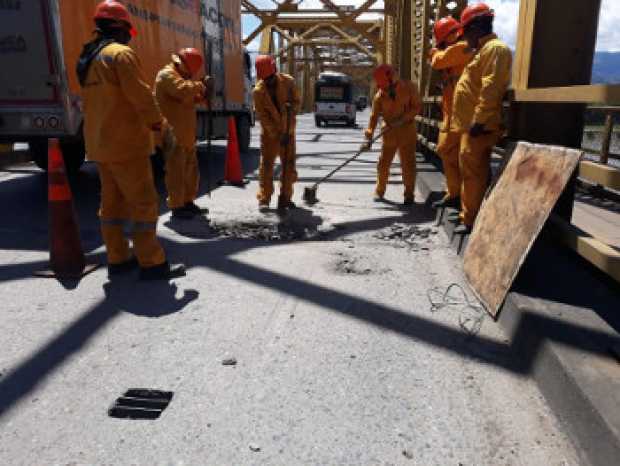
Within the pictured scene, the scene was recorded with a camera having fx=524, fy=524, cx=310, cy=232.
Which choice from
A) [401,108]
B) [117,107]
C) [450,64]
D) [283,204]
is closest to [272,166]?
[283,204]

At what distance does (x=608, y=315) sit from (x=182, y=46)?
8275mm

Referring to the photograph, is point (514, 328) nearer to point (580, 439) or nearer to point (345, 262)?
point (580, 439)

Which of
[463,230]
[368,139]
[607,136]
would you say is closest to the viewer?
[463,230]

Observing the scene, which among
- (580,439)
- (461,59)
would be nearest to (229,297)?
(580,439)

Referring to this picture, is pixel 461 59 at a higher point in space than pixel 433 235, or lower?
higher

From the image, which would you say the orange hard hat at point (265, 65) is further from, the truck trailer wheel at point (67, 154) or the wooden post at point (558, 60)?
the truck trailer wheel at point (67, 154)

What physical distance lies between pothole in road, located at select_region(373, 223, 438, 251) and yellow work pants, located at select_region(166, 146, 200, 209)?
2403 mm

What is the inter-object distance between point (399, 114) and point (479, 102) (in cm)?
262

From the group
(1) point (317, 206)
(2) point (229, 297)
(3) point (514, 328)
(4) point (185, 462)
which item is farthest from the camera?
(1) point (317, 206)

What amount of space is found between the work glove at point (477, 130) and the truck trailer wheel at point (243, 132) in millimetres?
9583

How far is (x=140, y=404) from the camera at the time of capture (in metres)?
2.56

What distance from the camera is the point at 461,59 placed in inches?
208

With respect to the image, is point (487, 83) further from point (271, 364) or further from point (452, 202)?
point (271, 364)

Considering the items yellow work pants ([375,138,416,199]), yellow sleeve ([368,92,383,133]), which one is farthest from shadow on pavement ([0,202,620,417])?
yellow sleeve ([368,92,383,133])
